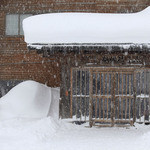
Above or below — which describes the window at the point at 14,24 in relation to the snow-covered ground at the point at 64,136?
above

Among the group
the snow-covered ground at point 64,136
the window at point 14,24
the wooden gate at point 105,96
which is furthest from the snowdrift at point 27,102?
the window at point 14,24

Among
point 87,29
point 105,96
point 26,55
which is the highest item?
point 87,29

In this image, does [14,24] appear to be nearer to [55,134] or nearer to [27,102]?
[27,102]

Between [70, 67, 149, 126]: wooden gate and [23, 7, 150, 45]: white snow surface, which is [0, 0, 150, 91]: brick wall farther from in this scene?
[23, 7, 150, 45]: white snow surface

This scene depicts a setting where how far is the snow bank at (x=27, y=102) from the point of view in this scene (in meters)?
9.99

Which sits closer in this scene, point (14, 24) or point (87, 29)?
point (87, 29)

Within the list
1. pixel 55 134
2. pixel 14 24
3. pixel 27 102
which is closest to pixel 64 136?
pixel 55 134

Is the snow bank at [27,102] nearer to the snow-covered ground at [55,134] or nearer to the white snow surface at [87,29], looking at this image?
the snow-covered ground at [55,134]

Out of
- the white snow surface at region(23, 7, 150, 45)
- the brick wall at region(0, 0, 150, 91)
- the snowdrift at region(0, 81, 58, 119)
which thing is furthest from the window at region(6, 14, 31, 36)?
the white snow surface at region(23, 7, 150, 45)

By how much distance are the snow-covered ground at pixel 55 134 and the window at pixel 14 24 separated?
3059mm

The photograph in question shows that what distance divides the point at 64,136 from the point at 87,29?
3206mm

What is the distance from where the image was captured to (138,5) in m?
12.0

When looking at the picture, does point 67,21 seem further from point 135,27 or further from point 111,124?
point 111,124

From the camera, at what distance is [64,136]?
325 inches
